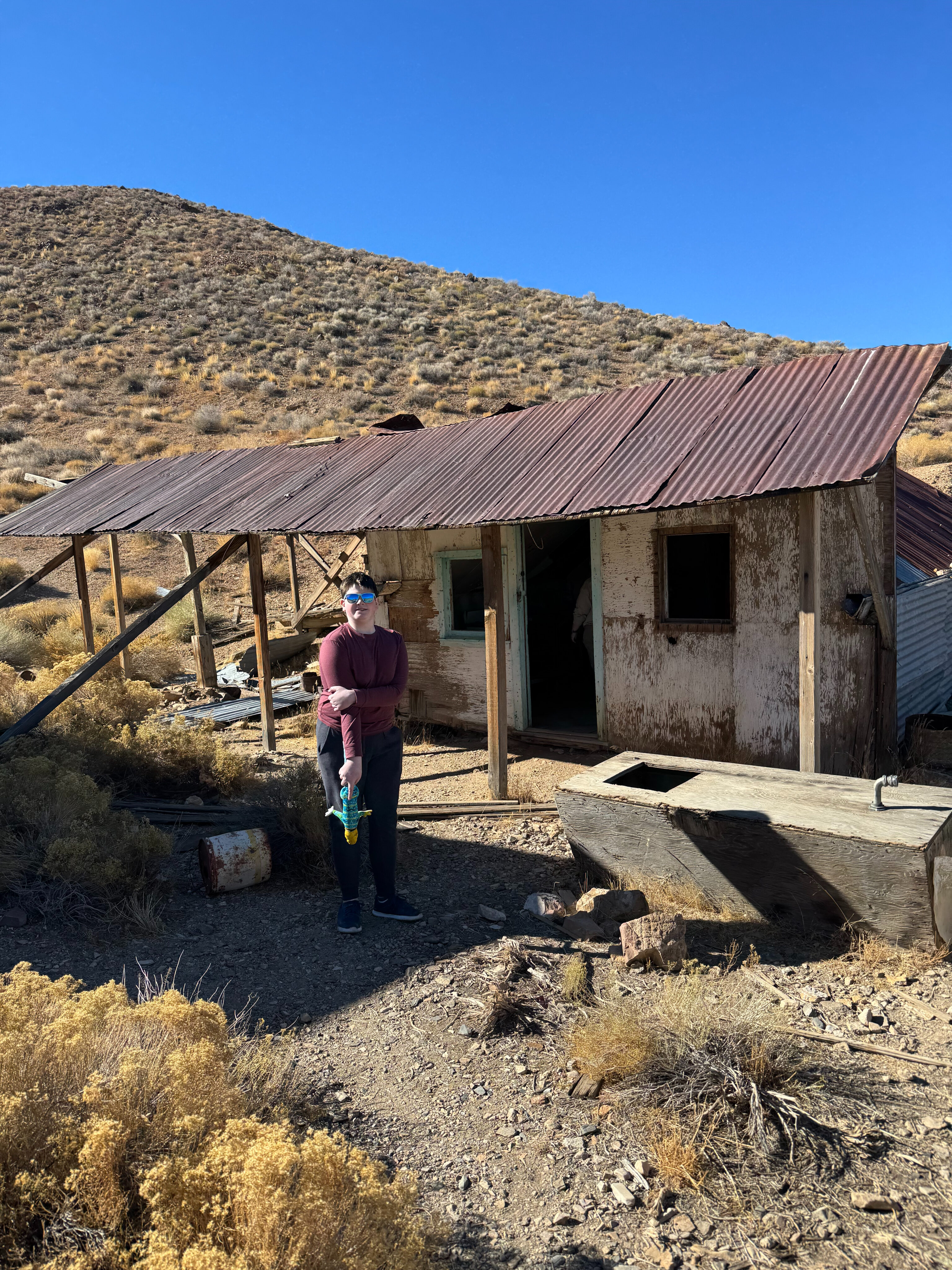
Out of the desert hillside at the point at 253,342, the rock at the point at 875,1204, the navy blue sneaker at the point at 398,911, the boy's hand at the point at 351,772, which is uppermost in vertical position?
the desert hillside at the point at 253,342

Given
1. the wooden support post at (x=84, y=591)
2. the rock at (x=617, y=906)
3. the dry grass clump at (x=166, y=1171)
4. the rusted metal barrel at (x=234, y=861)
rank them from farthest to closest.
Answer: the wooden support post at (x=84, y=591) → the rusted metal barrel at (x=234, y=861) → the rock at (x=617, y=906) → the dry grass clump at (x=166, y=1171)

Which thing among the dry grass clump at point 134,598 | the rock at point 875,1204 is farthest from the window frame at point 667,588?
the dry grass clump at point 134,598

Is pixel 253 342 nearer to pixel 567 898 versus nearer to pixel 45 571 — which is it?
pixel 45 571

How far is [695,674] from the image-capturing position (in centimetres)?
799

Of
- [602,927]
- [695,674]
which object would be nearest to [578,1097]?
[602,927]

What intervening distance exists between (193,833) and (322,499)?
3922 mm

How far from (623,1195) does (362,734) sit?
102 inches

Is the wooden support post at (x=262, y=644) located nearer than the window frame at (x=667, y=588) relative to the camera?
No

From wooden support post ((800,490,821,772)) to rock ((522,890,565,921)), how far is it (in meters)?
2.13

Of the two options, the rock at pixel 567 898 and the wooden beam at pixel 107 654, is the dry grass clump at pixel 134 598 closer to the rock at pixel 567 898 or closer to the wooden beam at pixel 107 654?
the wooden beam at pixel 107 654

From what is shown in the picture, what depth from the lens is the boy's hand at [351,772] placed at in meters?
4.56

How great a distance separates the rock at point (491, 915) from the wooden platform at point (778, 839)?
680mm

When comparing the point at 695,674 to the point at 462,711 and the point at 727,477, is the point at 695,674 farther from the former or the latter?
the point at 462,711

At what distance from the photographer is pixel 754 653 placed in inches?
298
